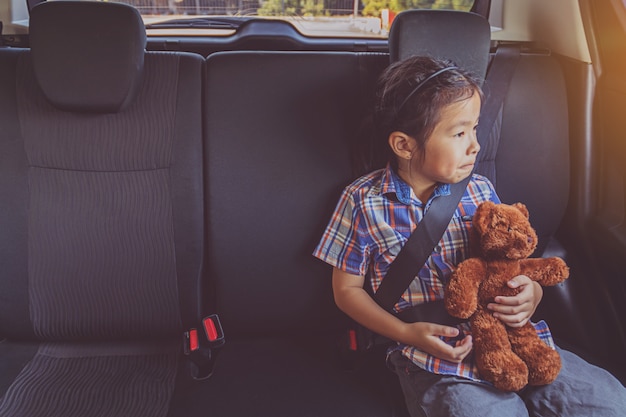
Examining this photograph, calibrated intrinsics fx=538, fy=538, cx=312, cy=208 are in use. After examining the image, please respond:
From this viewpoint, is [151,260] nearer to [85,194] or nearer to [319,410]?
[85,194]

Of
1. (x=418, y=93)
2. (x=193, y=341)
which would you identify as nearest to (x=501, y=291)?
(x=418, y=93)

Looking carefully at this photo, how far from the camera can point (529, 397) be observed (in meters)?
1.28

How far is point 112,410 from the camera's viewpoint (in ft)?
4.60

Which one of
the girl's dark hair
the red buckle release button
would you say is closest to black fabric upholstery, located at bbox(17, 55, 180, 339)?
the red buckle release button

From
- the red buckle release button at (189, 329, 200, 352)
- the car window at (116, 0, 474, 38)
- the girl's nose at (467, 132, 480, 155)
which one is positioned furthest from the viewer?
the car window at (116, 0, 474, 38)

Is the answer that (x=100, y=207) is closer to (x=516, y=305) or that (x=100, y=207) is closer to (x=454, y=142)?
(x=454, y=142)

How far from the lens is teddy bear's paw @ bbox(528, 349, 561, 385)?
1.23 m

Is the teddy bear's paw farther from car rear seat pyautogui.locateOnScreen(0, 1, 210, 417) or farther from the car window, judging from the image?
the car window

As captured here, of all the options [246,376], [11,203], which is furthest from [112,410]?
[11,203]

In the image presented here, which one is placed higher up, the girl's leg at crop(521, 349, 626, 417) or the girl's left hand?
the girl's left hand

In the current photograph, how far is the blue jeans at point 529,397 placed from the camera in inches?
47.1

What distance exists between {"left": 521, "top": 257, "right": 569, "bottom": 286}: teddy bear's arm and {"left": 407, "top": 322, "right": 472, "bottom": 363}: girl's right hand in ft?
0.70

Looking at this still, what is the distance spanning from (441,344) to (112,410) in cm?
86

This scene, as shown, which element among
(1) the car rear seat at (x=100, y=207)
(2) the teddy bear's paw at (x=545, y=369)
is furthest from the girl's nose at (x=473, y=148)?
(1) the car rear seat at (x=100, y=207)
